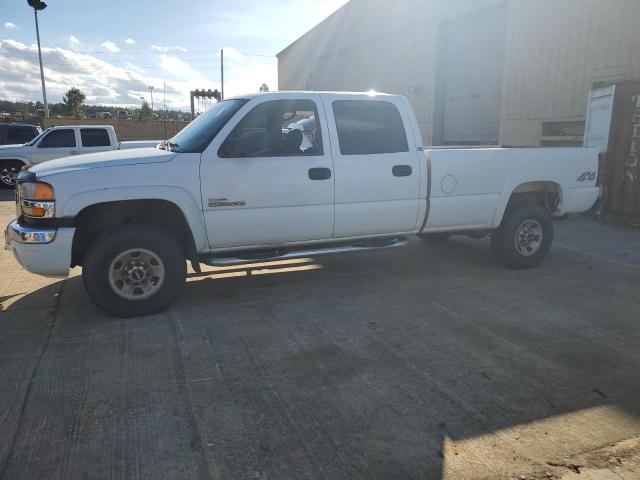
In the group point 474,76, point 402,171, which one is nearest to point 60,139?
point 402,171

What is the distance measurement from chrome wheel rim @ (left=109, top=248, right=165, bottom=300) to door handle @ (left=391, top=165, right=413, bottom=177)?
8.41ft

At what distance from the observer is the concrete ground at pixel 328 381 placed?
2.69 m

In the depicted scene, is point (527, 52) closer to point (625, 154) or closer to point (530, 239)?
point (625, 154)

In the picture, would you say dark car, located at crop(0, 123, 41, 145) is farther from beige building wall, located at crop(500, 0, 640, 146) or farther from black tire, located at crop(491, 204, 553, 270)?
black tire, located at crop(491, 204, 553, 270)

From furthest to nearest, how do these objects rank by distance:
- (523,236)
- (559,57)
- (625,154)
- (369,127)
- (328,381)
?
(559,57), (625,154), (523,236), (369,127), (328,381)

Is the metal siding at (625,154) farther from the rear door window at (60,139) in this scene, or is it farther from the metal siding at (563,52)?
the rear door window at (60,139)

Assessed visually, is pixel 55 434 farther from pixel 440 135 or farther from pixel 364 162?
pixel 440 135

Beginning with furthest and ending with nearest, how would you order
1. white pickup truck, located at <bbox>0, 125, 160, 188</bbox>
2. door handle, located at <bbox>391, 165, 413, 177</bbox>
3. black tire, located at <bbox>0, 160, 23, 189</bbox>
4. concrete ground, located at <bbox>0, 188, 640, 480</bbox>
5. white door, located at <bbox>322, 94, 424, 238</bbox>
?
black tire, located at <bbox>0, 160, 23, 189</bbox>
white pickup truck, located at <bbox>0, 125, 160, 188</bbox>
door handle, located at <bbox>391, 165, 413, 177</bbox>
white door, located at <bbox>322, 94, 424, 238</bbox>
concrete ground, located at <bbox>0, 188, 640, 480</bbox>

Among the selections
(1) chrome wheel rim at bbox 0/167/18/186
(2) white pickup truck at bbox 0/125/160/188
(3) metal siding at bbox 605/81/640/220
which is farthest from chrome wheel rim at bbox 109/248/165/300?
(1) chrome wheel rim at bbox 0/167/18/186

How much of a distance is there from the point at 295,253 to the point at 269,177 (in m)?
0.83

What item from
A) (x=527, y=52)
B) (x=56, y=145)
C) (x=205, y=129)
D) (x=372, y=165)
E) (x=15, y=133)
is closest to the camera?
(x=205, y=129)

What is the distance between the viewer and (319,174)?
Result: 5062 millimetres

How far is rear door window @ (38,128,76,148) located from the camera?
46.3 feet

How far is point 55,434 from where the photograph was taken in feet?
9.44
